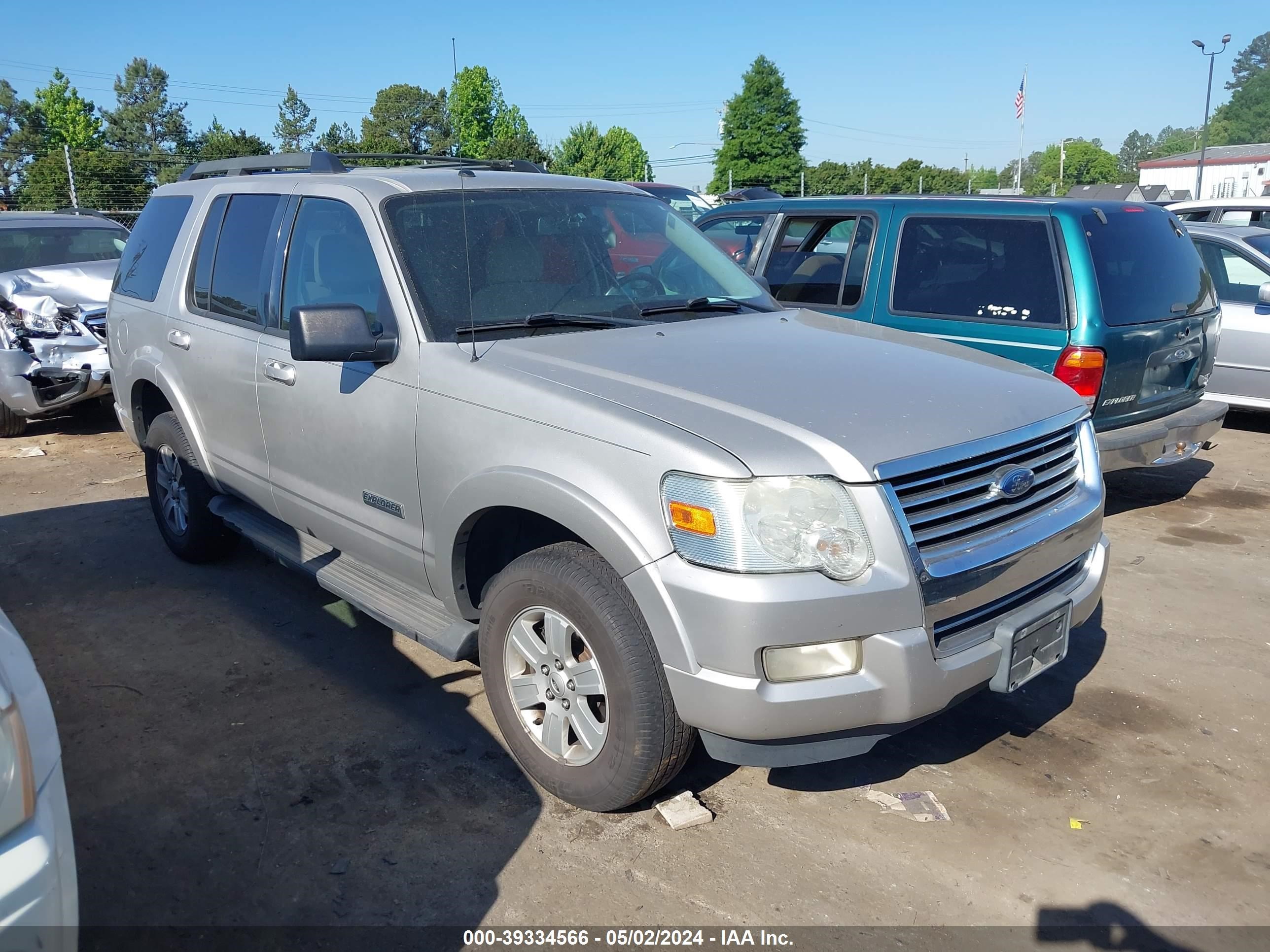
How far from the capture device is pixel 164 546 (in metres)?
5.89

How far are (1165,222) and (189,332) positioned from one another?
214 inches

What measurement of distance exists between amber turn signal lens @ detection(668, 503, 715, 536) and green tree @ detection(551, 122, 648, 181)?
75.2 m

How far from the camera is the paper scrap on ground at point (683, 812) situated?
320 cm

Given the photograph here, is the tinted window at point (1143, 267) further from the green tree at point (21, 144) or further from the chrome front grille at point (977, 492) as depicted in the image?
the green tree at point (21, 144)

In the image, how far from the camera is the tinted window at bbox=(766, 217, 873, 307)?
20.4 ft

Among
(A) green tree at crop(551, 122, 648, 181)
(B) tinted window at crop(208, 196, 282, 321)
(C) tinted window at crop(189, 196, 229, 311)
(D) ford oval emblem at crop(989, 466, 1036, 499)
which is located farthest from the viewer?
(A) green tree at crop(551, 122, 648, 181)

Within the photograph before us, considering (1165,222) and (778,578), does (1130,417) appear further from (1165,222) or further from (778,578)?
(778,578)

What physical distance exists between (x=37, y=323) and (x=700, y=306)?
21.5 ft

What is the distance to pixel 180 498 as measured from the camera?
5.38 m

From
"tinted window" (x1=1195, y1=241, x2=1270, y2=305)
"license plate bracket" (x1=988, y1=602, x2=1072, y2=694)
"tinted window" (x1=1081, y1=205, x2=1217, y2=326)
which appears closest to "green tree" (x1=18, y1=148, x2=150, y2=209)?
"tinted window" (x1=1195, y1=241, x2=1270, y2=305)

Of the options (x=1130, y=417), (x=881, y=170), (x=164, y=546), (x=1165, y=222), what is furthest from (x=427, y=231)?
(x=881, y=170)

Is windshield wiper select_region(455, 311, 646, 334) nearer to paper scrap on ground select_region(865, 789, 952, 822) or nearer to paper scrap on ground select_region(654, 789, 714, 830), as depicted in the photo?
paper scrap on ground select_region(654, 789, 714, 830)

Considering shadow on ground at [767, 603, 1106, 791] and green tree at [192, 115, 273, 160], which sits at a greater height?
green tree at [192, 115, 273, 160]

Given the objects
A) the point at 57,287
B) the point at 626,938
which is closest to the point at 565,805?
the point at 626,938
